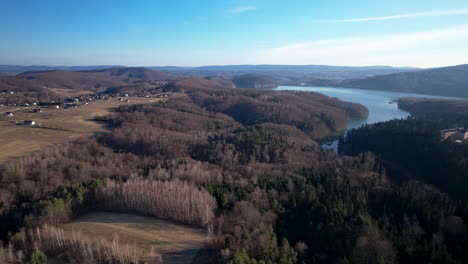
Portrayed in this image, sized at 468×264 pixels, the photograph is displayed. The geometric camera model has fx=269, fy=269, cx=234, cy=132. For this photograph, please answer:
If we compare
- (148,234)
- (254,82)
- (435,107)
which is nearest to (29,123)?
(148,234)

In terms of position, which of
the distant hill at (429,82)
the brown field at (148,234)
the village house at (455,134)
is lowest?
the brown field at (148,234)

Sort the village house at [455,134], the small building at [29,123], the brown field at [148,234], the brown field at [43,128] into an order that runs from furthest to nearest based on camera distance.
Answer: the village house at [455,134], the small building at [29,123], the brown field at [43,128], the brown field at [148,234]

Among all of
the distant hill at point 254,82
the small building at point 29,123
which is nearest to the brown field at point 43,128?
the small building at point 29,123

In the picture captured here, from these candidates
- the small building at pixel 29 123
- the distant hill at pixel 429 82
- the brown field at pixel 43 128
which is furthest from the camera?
the distant hill at pixel 429 82

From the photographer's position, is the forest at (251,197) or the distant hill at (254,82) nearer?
the forest at (251,197)

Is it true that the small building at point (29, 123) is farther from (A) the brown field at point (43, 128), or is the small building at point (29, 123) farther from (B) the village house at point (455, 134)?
(B) the village house at point (455, 134)

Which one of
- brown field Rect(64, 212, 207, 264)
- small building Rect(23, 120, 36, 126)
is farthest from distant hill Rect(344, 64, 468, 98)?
small building Rect(23, 120, 36, 126)
